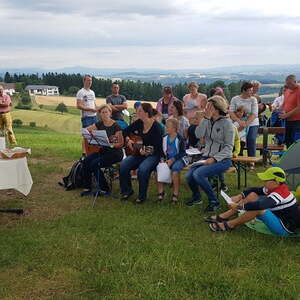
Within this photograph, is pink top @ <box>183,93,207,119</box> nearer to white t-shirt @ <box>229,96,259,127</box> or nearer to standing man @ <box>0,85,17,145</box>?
white t-shirt @ <box>229,96,259,127</box>

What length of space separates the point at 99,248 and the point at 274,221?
6.61ft

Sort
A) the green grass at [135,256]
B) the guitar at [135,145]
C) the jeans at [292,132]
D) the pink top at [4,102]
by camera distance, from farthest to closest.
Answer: the pink top at [4,102]
the jeans at [292,132]
the guitar at [135,145]
the green grass at [135,256]

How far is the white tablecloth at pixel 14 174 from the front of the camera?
520 centimetres

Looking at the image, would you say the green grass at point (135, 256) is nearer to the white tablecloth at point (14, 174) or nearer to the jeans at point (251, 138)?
the white tablecloth at point (14, 174)

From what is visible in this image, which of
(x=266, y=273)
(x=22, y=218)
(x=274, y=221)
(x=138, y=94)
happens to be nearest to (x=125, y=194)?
(x=22, y=218)

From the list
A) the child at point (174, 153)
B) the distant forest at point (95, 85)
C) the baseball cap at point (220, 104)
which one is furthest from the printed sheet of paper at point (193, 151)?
the distant forest at point (95, 85)

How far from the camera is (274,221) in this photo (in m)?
4.71

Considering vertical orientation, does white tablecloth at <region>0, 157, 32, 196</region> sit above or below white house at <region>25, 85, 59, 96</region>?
above

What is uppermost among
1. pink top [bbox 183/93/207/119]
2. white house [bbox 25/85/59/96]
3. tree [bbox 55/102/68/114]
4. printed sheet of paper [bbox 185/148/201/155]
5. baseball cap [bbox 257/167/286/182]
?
pink top [bbox 183/93/207/119]

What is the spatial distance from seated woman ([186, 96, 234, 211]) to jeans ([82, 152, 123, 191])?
→ 4.50 feet

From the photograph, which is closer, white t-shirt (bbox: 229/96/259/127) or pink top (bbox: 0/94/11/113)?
white t-shirt (bbox: 229/96/259/127)

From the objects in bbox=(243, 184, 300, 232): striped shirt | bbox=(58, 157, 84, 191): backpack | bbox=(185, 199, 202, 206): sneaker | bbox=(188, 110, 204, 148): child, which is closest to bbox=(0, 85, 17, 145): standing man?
bbox=(58, 157, 84, 191): backpack

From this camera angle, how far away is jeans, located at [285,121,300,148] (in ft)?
24.6

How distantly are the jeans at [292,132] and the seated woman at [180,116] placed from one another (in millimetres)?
1943
